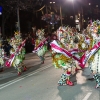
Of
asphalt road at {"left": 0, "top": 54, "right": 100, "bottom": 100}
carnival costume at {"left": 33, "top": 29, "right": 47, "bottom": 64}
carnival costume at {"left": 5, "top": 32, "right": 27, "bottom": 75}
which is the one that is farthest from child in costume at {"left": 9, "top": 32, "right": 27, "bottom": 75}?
carnival costume at {"left": 33, "top": 29, "right": 47, "bottom": 64}

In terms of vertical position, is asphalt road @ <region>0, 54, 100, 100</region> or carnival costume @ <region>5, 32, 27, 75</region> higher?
carnival costume @ <region>5, 32, 27, 75</region>

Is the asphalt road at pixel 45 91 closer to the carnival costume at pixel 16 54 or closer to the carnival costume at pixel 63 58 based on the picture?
the carnival costume at pixel 63 58

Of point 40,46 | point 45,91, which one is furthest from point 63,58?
point 40,46

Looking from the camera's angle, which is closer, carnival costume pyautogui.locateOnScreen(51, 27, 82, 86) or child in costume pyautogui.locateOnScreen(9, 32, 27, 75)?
carnival costume pyautogui.locateOnScreen(51, 27, 82, 86)

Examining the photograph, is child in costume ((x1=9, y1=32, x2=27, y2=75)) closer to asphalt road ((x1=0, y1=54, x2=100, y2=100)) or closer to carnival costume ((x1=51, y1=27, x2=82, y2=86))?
asphalt road ((x1=0, y1=54, x2=100, y2=100))

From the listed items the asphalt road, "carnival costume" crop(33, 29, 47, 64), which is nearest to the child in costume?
the asphalt road

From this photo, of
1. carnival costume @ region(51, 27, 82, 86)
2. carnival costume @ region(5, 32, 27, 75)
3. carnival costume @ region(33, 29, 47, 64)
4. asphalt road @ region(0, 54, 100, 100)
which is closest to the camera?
asphalt road @ region(0, 54, 100, 100)

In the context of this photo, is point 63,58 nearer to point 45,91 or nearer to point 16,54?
point 45,91

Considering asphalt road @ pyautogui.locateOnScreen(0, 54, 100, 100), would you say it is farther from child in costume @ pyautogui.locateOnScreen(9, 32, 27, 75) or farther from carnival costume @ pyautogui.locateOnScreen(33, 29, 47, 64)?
carnival costume @ pyautogui.locateOnScreen(33, 29, 47, 64)

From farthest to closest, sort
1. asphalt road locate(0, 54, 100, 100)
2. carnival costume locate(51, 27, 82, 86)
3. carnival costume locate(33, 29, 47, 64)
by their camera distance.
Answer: carnival costume locate(33, 29, 47, 64) < carnival costume locate(51, 27, 82, 86) < asphalt road locate(0, 54, 100, 100)

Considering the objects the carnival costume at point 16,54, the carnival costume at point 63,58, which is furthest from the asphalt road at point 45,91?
the carnival costume at point 16,54

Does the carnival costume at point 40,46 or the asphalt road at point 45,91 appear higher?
the carnival costume at point 40,46

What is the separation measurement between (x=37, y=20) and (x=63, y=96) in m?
34.2

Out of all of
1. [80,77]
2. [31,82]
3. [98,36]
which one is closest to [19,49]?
[31,82]
